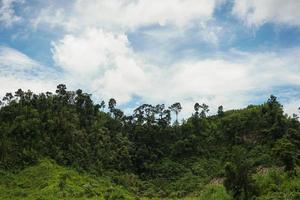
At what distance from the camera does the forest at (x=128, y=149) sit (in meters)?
63.7

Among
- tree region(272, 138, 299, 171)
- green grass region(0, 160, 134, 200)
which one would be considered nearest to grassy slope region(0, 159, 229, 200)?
green grass region(0, 160, 134, 200)

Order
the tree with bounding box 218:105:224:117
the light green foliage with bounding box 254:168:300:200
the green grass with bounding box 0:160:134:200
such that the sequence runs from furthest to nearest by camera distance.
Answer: the tree with bounding box 218:105:224:117, the green grass with bounding box 0:160:134:200, the light green foliage with bounding box 254:168:300:200

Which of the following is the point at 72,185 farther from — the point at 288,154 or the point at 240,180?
the point at 288,154

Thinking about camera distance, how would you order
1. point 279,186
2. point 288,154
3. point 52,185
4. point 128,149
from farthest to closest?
point 128,149
point 52,185
point 288,154
point 279,186

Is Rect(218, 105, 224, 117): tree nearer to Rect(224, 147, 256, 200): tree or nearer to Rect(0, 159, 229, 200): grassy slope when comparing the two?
Rect(0, 159, 229, 200): grassy slope

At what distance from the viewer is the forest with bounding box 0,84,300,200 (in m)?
63.7

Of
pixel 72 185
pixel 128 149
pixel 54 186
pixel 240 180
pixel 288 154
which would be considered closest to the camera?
pixel 240 180

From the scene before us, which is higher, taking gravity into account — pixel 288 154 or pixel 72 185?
pixel 288 154

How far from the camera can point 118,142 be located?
9425 cm

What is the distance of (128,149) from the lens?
93875 millimetres

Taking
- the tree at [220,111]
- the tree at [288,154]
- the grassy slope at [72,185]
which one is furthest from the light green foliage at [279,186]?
the tree at [220,111]

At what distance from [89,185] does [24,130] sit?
17.7 meters

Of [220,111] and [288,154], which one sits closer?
[288,154]

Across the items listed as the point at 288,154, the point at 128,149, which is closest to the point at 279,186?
the point at 288,154
